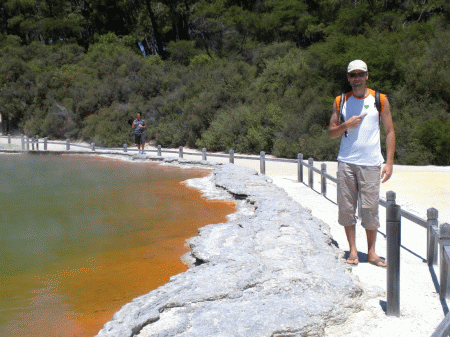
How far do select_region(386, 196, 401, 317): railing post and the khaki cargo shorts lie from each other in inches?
40.2

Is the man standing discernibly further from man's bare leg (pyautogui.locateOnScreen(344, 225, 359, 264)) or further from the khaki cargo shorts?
→ man's bare leg (pyautogui.locateOnScreen(344, 225, 359, 264))

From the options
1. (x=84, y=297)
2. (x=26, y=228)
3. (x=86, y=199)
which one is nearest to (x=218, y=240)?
(x=84, y=297)

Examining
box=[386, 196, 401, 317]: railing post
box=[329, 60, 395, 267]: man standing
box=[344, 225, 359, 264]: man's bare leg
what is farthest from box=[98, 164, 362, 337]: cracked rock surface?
box=[329, 60, 395, 267]: man standing

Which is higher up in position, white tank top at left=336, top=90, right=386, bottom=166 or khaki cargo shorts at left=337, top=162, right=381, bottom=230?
white tank top at left=336, top=90, right=386, bottom=166

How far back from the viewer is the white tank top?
189 inches

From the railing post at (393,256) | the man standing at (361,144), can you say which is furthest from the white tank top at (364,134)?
the railing post at (393,256)

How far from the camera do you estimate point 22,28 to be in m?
56.9

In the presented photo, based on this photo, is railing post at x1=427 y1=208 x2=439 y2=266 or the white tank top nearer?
the white tank top

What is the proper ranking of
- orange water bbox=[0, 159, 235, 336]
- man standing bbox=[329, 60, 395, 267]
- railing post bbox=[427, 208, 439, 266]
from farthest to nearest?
1. railing post bbox=[427, 208, 439, 266]
2. man standing bbox=[329, 60, 395, 267]
3. orange water bbox=[0, 159, 235, 336]

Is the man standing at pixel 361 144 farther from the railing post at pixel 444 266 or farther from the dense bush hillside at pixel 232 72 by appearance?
the dense bush hillside at pixel 232 72

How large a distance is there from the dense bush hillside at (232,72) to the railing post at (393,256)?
14111mm

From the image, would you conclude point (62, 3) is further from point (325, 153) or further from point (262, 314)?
point (262, 314)

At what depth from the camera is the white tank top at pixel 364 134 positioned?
189 inches

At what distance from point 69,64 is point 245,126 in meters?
29.2
